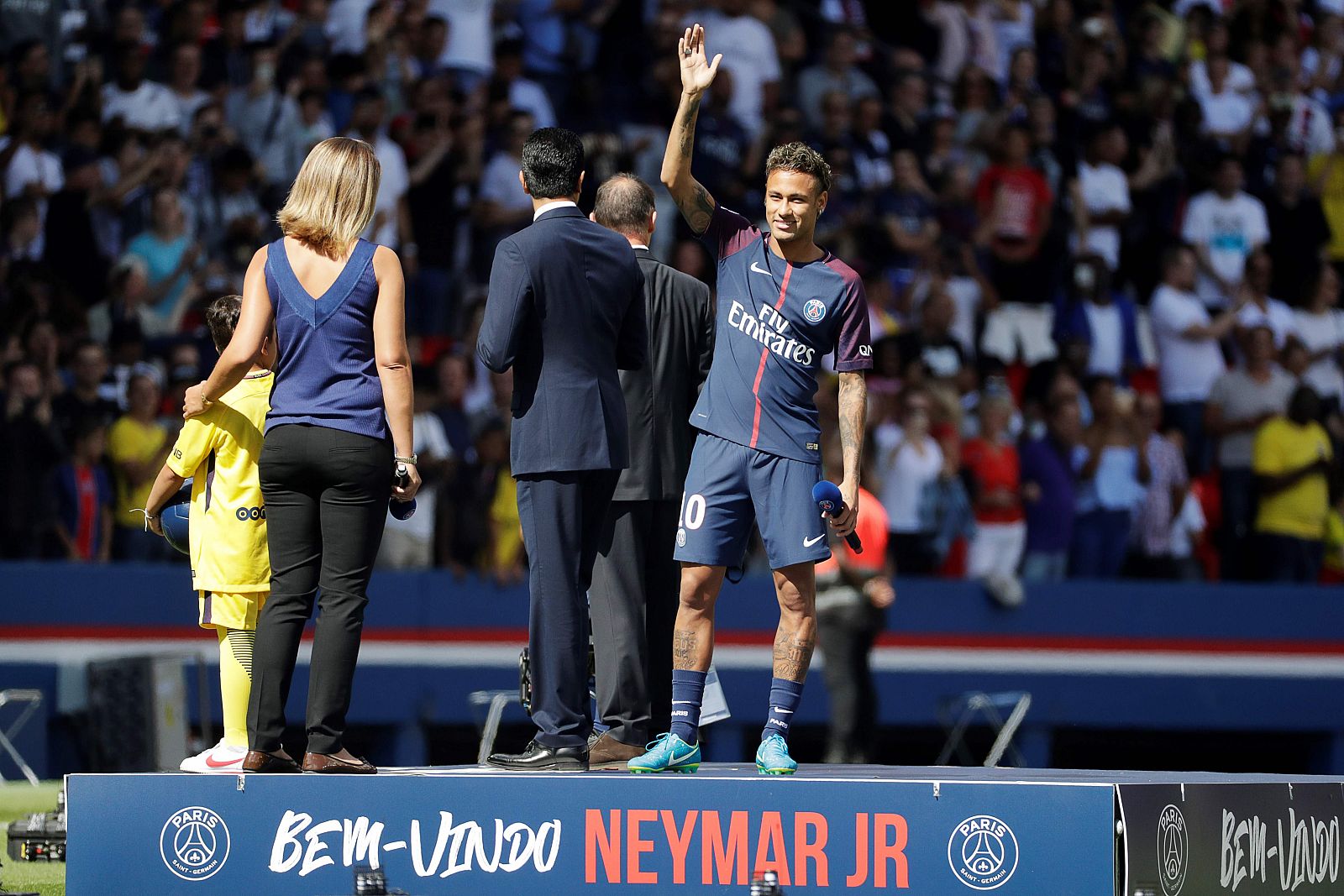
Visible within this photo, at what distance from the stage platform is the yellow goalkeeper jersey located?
684mm

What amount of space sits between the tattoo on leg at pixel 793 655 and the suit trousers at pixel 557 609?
0.65 metres

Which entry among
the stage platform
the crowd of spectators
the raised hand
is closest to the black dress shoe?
the stage platform

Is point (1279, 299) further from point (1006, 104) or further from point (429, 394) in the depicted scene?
point (429, 394)

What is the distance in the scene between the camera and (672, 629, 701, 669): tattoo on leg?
20.5 ft

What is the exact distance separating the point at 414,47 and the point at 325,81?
33.5 inches

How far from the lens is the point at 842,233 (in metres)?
13.9

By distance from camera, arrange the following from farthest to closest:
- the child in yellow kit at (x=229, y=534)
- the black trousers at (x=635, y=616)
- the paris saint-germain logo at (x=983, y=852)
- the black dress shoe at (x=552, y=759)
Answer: the black trousers at (x=635, y=616) < the child in yellow kit at (x=229, y=534) < the black dress shoe at (x=552, y=759) < the paris saint-germain logo at (x=983, y=852)

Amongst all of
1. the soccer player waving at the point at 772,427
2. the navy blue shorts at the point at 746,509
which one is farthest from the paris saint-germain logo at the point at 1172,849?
the navy blue shorts at the point at 746,509

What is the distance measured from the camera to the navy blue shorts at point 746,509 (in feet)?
20.2

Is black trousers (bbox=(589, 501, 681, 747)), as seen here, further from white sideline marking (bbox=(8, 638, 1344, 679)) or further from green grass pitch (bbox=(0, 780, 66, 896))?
white sideline marking (bbox=(8, 638, 1344, 679))

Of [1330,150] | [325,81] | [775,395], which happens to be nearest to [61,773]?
[325,81]

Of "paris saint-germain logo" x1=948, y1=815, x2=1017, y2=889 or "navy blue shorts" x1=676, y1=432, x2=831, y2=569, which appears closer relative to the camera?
"paris saint-germain logo" x1=948, y1=815, x2=1017, y2=889

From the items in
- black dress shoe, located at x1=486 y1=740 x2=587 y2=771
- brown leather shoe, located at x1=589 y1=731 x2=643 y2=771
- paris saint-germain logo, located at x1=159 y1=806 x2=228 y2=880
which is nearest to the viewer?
paris saint-germain logo, located at x1=159 y1=806 x2=228 y2=880

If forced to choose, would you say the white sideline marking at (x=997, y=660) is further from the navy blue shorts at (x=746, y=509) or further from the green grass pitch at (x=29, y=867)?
the navy blue shorts at (x=746, y=509)
